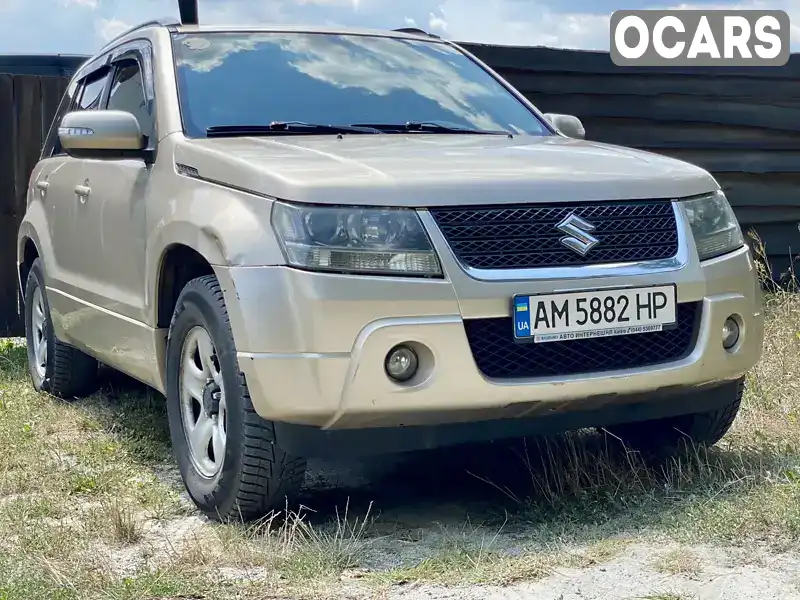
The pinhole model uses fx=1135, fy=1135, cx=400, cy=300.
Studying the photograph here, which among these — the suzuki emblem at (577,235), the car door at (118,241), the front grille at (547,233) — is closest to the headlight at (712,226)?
the front grille at (547,233)

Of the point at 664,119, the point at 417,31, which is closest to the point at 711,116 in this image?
the point at 664,119

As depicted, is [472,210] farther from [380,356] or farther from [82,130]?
[82,130]

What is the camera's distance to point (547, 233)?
3436mm

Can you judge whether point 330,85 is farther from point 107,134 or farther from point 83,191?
point 83,191

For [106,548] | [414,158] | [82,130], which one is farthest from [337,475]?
[82,130]

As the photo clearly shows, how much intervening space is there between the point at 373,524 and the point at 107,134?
1724 mm

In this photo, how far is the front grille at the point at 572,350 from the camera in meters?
3.34

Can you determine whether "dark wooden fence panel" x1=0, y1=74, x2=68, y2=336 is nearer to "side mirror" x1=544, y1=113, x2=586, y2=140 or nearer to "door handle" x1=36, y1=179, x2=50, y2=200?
"door handle" x1=36, y1=179, x2=50, y2=200

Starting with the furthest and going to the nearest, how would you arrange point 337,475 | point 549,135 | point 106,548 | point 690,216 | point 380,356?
point 549,135
point 337,475
point 690,216
point 106,548
point 380,356

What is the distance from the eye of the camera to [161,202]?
4.02 metres

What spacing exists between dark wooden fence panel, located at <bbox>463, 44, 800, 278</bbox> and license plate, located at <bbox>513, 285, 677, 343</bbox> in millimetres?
4619

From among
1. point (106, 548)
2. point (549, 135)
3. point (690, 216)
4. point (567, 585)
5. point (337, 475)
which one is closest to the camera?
point (567, 585)

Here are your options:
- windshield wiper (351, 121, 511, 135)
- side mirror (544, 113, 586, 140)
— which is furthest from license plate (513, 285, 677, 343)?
side mirror (544, 113, 586, 140)

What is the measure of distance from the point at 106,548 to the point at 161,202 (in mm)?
1234
